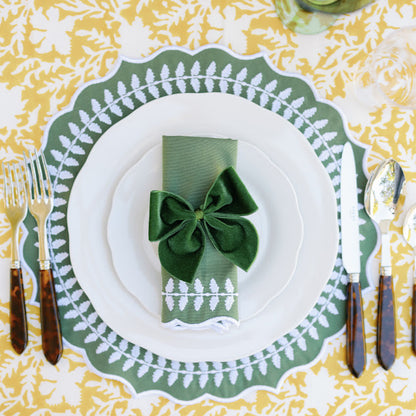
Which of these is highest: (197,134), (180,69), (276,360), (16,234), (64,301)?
(180,69)

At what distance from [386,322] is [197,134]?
0.41m

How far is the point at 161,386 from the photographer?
0.68 m

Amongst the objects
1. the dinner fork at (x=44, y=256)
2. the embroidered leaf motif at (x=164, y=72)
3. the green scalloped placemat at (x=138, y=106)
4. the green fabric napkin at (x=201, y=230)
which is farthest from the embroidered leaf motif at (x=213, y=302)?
the embroidered leaf motif at (x=164, y=72)

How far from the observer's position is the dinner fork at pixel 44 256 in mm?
649

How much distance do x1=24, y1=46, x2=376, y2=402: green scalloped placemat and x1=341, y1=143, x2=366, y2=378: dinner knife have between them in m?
0.01

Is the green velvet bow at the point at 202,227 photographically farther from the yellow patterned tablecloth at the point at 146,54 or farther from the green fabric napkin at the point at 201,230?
the yellow patterned tablecloth at the point at 146,54

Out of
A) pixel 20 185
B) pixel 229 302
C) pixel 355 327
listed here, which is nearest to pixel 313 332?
pixel 355 327

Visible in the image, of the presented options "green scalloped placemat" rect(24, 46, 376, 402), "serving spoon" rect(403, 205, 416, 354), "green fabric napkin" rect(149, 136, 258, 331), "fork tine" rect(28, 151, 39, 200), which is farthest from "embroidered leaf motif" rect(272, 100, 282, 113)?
"fork tine" rect(28, 151, 39, 200)

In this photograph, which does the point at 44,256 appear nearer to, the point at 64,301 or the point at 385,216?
the point at 64,301

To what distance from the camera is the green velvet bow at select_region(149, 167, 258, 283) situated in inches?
22.8

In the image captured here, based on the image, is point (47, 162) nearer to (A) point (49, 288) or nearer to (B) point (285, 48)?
(A) point (49, 288)

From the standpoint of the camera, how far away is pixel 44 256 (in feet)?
2.13

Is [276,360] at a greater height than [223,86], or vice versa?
[223,86]

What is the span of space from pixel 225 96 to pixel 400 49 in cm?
28
